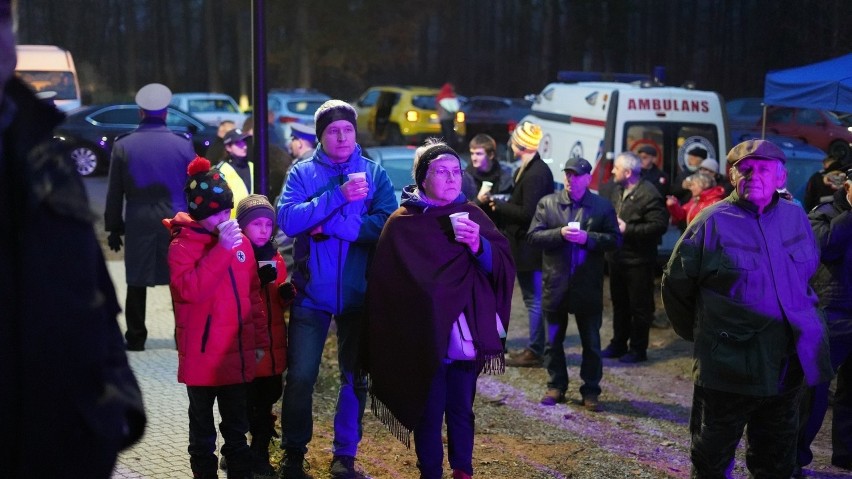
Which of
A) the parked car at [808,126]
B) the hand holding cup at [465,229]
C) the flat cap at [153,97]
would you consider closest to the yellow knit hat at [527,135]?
the flat cap at [153,97]

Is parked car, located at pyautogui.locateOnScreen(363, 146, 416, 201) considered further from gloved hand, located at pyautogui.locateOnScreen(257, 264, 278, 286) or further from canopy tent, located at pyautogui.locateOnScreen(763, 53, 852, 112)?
gloved hand, located at pyautogui.locateOnScreen(257, 264, 278, 286)

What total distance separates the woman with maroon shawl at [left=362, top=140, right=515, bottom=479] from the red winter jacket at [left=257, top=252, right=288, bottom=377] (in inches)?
19.4

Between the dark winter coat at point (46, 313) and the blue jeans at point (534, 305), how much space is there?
7.35 meters

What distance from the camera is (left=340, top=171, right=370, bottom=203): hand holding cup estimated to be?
5.32 metres

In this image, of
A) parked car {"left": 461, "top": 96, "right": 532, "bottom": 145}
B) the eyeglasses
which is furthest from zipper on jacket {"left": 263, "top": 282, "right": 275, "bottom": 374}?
parked car {"left": 461, "top": 96, "right": 532, "bottom": 145}

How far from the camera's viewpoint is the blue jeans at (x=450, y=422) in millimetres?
5270

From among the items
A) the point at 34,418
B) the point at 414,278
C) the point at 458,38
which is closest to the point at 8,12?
the point at 34,418

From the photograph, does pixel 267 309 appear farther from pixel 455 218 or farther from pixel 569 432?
pixel 569 432

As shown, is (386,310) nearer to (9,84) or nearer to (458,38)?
(9,84)

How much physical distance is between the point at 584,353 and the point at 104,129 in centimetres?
1923

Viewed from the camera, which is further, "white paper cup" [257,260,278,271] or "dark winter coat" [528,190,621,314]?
"dark winter coat" [528,190,621,314]

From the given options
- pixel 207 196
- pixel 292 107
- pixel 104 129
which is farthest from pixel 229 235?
pixel 292 107

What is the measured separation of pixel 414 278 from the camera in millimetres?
5227

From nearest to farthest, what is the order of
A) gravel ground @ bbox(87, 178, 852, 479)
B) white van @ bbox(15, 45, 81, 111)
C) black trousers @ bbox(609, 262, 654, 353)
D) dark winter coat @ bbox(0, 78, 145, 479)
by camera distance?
dark winter coat @ bbox(0, 78, 145, 479)
gravel ground @ bbox(87, 178, 852, 479)
black trousers @ bbox(609, 262, 654, 353)
white van @ bbox(15, 45, 81, 111)
